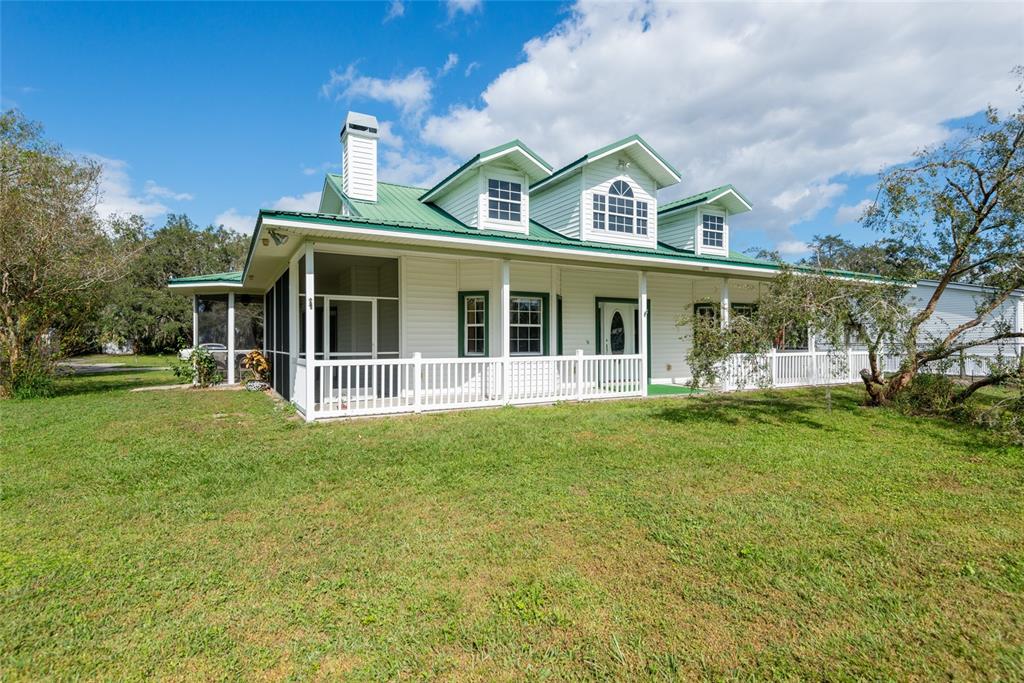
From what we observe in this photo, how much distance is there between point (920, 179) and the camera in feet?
31.9

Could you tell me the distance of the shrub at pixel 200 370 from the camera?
15227 mm

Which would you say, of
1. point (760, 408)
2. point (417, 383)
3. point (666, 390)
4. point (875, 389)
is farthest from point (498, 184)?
point (875, 389)

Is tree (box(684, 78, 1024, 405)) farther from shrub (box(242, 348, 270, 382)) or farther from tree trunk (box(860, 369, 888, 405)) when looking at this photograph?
shrub (box(242, 348, 270, 382))

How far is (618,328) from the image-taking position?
13.7 m

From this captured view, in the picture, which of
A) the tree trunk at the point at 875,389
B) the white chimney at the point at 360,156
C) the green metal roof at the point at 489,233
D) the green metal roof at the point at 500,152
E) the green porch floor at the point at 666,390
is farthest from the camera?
the white chimney at the point at 360,156

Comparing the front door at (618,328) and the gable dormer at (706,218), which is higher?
the gable dormer at (706,218)

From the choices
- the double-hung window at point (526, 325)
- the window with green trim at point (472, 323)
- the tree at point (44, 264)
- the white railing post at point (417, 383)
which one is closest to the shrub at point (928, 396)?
the double-hung window at point (526, 325)

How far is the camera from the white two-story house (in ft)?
30.9

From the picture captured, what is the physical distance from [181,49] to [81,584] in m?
12.1

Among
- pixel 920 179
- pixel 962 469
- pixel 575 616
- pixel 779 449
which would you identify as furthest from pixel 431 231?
pixel 920 179

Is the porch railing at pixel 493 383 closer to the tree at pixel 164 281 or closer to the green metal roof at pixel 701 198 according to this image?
the green metal roof at pixel 701 198

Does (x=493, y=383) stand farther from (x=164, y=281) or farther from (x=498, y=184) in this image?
(x=164, y=281)

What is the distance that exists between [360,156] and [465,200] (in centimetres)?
289

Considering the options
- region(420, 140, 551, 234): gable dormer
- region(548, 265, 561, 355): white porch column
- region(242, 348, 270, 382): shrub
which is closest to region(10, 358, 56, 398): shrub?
region(242, 348, 270, 382): shrub
